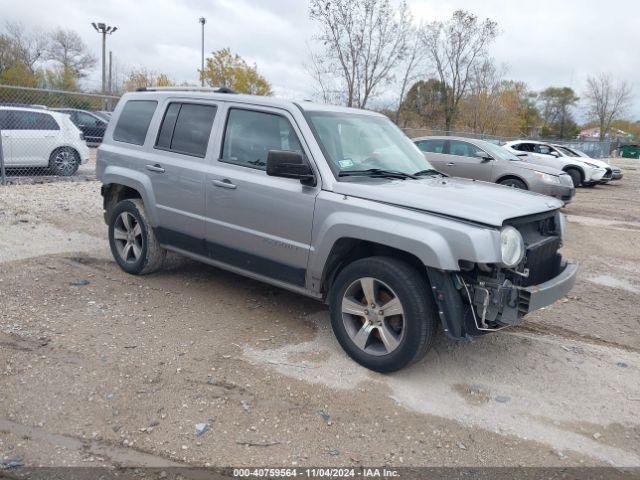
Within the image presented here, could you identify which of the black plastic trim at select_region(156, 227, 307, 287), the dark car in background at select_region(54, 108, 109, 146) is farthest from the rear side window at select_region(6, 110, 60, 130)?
the black plastic trim at select_region(156, 227, 307, 287)

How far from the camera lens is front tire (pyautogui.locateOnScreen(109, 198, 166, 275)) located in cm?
557

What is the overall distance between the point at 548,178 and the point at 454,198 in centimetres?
895

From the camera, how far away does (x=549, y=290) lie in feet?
12.4

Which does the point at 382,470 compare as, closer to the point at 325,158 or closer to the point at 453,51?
the point at 325,158

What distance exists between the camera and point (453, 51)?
31.8 meters

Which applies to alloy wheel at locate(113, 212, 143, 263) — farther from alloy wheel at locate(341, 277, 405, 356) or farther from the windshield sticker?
alloy wheel at locate(341, 277, 405, 356)

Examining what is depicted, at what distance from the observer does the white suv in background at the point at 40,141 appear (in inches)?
458

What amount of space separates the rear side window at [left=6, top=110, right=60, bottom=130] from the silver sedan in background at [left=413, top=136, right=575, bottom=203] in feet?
27.9

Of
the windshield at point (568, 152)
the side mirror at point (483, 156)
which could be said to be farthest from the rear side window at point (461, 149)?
the windshield at point (568, 152)

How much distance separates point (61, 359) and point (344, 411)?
2078 millimetres

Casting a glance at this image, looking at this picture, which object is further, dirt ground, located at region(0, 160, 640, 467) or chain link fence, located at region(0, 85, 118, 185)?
chain link fence, located at region(0, 85, 118, 185)

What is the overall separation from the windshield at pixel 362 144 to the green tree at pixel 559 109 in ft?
207

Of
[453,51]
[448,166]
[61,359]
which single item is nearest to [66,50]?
[453,51]

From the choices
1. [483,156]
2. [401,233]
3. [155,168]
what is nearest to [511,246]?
[401,233]
